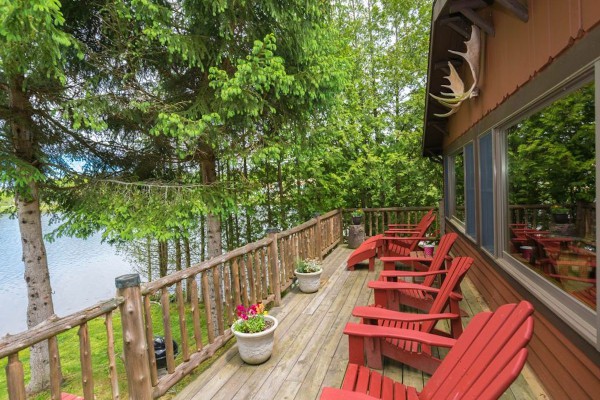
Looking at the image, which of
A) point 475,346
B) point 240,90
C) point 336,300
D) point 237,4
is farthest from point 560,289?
point 237,4

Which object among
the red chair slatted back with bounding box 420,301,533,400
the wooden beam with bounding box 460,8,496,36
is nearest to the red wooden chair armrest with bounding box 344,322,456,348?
the red chair slatted back with bounding box 420,301,533,400

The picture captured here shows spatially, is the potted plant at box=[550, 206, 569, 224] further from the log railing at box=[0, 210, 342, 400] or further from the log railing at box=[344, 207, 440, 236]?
the log railing at box=[344, 207, 440, 236]

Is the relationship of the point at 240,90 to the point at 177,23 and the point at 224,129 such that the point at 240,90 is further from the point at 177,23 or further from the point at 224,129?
the point at 177,23

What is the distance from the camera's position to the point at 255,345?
112 inches

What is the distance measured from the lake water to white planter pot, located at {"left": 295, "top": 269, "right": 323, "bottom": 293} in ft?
20.0

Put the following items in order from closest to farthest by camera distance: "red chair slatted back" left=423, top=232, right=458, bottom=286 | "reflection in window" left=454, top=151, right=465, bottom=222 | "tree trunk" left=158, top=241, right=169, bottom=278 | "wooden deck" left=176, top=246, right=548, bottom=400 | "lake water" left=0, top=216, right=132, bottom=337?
"wooden deck" left=176, top=246, right=548, bottom=400 → "red chair slatted back" left=423, top=232, right=458, bottom=286 → "reflection in window" left=454, top=151, right=465, bottom=222 → "lake water" left=0, top=216, right=132, bottom=337 → "tree trunk" left=158, top=241, right=169, bottom=278

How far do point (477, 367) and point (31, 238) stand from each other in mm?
6381

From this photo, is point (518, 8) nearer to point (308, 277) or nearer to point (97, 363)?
point (308, 277)

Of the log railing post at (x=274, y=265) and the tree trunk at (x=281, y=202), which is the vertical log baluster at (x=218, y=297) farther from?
the tree trunk at (x=281, y=202)

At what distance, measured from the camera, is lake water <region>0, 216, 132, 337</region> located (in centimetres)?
853

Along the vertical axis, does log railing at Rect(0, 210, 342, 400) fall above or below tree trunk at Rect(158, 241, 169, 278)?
above

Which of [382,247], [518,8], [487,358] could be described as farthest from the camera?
[382,247]

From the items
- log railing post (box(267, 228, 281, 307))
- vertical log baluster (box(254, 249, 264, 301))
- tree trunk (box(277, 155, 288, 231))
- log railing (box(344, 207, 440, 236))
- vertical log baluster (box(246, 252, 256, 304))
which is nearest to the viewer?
vertical log baluster (box(246, 252, 256, 304))

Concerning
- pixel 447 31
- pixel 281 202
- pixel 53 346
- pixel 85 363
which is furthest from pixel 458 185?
pixel 53 346
